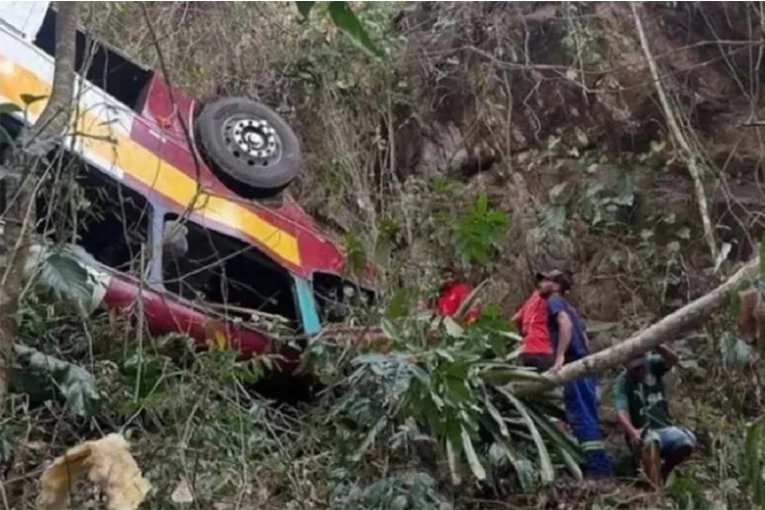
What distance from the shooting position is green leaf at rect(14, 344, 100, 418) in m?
4.36

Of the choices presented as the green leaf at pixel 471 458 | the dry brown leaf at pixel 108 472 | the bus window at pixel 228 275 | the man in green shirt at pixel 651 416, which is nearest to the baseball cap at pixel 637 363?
the man in green shirt at pixel 651 416

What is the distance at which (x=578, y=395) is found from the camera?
5492 mm

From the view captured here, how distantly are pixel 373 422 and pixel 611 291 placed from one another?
9.84ft

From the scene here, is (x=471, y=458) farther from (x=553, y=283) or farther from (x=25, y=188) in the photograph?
(x=25, y=188)

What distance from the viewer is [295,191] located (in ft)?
27.3

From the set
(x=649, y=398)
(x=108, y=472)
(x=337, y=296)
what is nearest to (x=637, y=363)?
(x=649, y=398)

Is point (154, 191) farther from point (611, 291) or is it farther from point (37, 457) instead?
point (611, 291)

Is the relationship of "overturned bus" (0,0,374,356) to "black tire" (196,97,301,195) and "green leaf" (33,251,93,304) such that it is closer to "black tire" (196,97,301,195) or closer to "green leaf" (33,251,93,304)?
"black tire" (196,97,301,195)

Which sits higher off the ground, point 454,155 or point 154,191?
point 154,191

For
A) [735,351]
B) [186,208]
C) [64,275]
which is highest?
[64,275]

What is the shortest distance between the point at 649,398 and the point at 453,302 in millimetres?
1189

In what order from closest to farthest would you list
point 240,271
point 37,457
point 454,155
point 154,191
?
point 37,457 → point 154,191 → point 240,271 → point 454,155

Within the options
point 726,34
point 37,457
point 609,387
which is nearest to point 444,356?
point 37,457

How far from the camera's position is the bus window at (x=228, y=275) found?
5.56m
